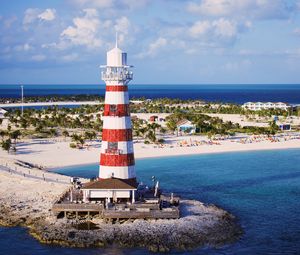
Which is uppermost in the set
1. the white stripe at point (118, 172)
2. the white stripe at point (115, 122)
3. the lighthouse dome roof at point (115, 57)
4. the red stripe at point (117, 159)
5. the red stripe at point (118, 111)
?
the lighthouse dome roof at point (115, 57)

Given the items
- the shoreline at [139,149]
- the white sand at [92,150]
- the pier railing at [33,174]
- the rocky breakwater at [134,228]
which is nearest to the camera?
the rocky breakwater at [134,228]

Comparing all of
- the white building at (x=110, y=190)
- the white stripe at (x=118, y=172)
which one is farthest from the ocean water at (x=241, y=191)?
the white stripe at (x=118, y=172)

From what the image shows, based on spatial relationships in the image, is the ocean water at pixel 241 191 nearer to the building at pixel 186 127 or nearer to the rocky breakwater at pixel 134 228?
the rocky breakwater at pixel 134 228

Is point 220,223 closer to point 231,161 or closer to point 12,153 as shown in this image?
point 231,161

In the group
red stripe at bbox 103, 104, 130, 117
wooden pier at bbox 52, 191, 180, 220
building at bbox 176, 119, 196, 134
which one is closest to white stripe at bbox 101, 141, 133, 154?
red stripe at bbox 103, 104, 130, 117

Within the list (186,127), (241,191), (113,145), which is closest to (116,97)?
(113,145)

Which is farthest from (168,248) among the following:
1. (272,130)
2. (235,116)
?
(235,116)

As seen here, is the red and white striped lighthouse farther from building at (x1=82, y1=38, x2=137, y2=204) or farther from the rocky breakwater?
the rocky breakwater

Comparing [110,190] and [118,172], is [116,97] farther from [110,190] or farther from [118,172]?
[110,190]
